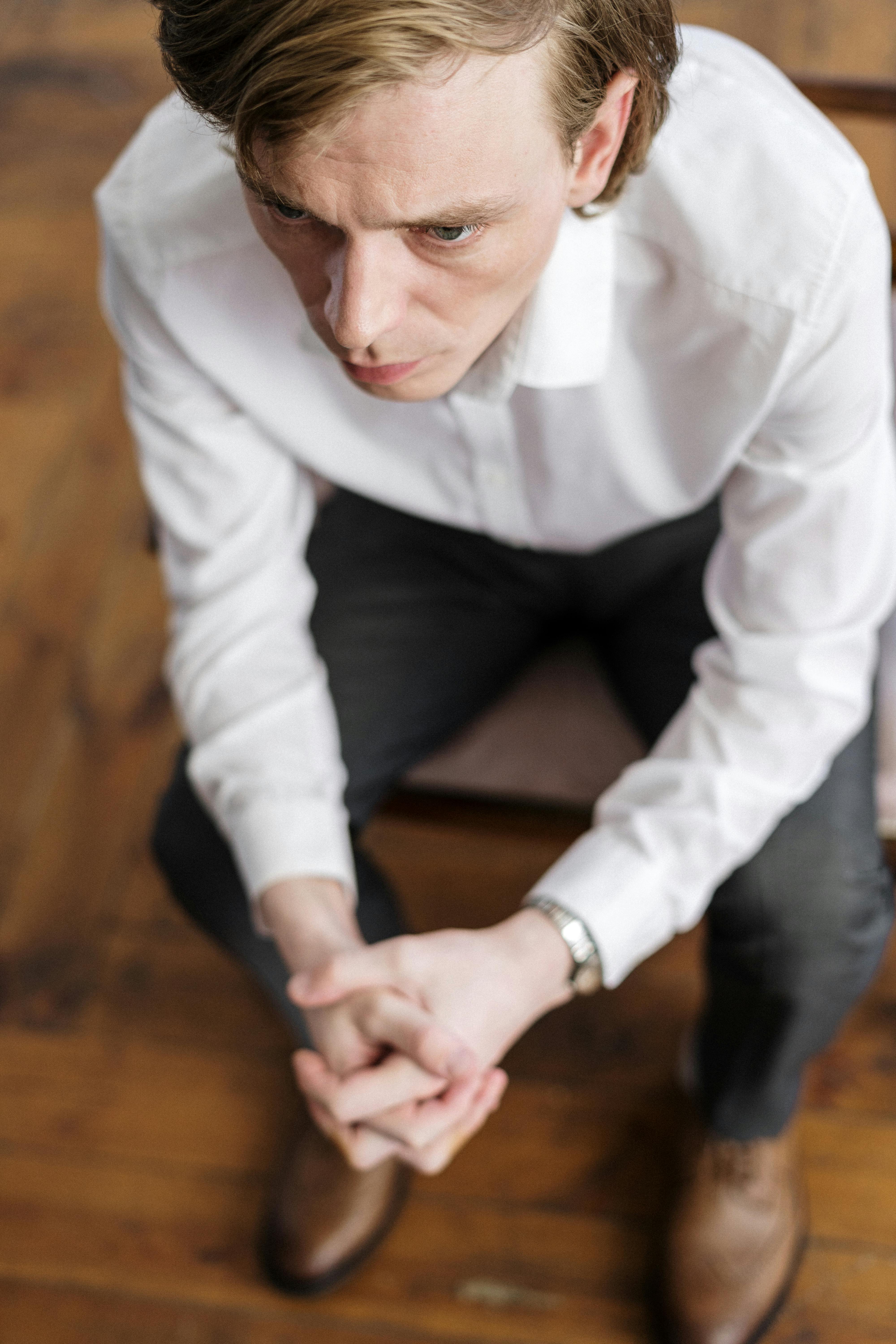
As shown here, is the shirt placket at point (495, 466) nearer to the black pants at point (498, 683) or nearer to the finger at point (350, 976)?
the black pants at point (498, 683)

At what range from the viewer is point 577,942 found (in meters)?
1.02

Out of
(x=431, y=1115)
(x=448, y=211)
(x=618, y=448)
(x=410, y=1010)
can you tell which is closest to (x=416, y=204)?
(x=448, y=211)

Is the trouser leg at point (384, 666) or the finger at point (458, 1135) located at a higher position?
the trouser leg at point (384, 666)

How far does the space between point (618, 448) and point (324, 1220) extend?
0.86 m

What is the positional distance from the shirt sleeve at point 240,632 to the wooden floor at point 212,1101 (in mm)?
188

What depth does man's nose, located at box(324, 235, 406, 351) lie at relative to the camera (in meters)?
0.72

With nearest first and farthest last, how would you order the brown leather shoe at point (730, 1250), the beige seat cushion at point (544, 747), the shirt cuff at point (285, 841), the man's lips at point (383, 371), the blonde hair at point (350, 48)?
the blonde hair at point (350, 48) < the man's lips at point (383, 371) < the shirt cuff at point (285, 841) < the beige seat cushion at point (544, 747) < the brown leather shoe at point (730, 1250)

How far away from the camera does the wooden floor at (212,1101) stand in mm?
1340

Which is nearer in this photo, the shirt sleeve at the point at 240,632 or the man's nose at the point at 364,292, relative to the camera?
the man's nose at the point at 364,292

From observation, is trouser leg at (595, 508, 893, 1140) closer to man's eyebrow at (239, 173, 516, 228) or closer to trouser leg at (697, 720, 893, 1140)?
trouser leg at (697, 720, 893, 1140)

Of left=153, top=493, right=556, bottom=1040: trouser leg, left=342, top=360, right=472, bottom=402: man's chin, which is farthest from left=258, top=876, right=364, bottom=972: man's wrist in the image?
left=342, top=360, right=472, bottom=402: man's chin

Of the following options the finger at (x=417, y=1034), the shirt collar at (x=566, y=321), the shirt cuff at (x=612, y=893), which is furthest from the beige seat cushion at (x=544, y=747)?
the shirt collar at (x=566, y=321)

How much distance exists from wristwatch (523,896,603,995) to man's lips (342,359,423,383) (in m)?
0.44

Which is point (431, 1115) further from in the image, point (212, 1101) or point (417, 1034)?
point (212, 1101)
